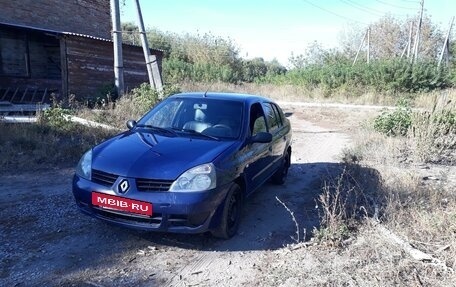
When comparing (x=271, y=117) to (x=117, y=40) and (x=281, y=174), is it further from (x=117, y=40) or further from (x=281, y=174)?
(x=117, y=40)

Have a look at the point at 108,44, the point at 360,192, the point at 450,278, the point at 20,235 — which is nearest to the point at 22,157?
the point at 20,235

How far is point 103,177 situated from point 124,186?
326 millimetres

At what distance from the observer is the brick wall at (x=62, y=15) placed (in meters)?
15.9

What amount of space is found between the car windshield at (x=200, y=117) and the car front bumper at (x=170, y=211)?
1.03 meters

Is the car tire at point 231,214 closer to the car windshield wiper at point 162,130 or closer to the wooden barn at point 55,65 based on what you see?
the car windshield wiper at point 162,130

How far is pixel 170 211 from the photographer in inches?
Answer: 137

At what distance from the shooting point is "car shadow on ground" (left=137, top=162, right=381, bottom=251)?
405 cm

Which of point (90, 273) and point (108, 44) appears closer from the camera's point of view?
point (90, 273)

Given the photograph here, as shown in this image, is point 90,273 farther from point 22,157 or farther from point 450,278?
point 22,157

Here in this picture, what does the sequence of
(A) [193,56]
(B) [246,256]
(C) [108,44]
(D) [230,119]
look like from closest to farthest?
(B) [246,256] → (D) [230,119] → (C) [108,44] → (A) [193,56]

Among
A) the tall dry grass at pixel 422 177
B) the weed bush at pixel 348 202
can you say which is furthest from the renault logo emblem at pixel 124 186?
the tall dry grass at pixel 422 177

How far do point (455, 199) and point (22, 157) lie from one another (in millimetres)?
7204

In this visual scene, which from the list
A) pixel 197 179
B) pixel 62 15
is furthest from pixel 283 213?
pixel 62 15

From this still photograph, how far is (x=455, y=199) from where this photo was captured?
4742mm
